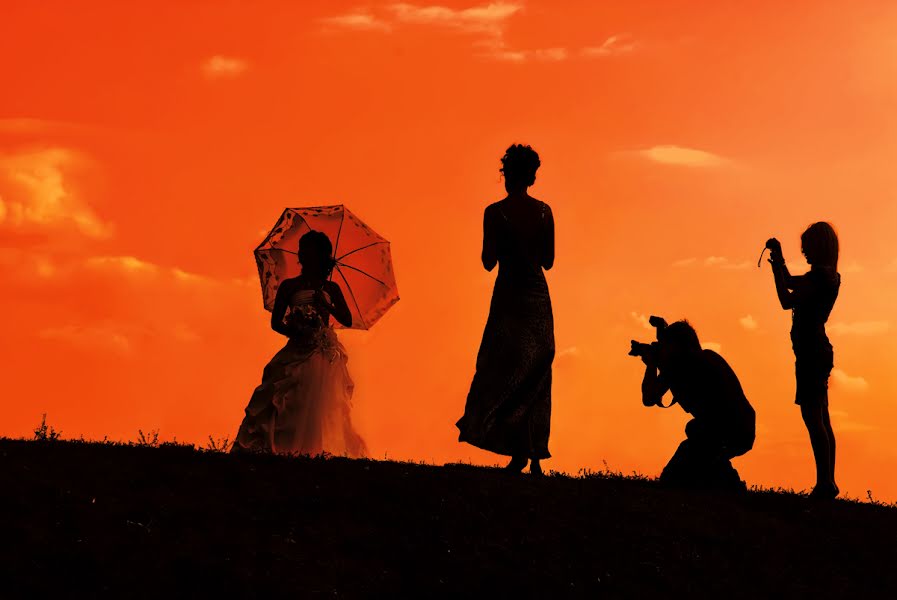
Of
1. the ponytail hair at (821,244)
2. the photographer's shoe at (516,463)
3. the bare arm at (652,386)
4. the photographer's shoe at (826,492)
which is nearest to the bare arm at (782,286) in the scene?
the ponytail hair at (821,244)

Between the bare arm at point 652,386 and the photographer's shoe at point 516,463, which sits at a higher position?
the bare arm at point 652,386

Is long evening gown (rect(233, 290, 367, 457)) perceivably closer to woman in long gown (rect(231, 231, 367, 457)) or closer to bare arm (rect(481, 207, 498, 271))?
woman in long gown (rect(231, 231, 367, 457))

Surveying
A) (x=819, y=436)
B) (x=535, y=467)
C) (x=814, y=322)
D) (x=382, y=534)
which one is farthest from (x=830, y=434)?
(x=382, y=534)

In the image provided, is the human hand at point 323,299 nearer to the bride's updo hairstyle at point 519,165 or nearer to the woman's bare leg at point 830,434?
the bride's updo hairstyle at point 519,165

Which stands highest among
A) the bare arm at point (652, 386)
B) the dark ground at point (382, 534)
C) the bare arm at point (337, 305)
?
the bare arm at point (337, 305)

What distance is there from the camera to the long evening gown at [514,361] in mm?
16047

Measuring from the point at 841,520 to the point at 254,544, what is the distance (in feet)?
24.6

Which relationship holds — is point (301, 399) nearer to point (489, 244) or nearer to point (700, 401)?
point (489, 244)

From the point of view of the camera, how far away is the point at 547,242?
16141 millimetres

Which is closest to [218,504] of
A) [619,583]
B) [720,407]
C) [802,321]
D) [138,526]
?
[138,526]

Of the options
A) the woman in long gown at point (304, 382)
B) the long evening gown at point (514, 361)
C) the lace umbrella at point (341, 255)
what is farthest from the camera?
the lace umbrella at point (341, 255)

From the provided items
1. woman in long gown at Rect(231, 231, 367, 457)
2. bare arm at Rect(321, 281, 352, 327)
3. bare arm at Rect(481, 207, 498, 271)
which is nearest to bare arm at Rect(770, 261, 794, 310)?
bare arm at Rect(481, 207, 498, 271)

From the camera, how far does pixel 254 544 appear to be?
40.8 ft

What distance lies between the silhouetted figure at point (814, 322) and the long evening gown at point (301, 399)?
6.03 metres
